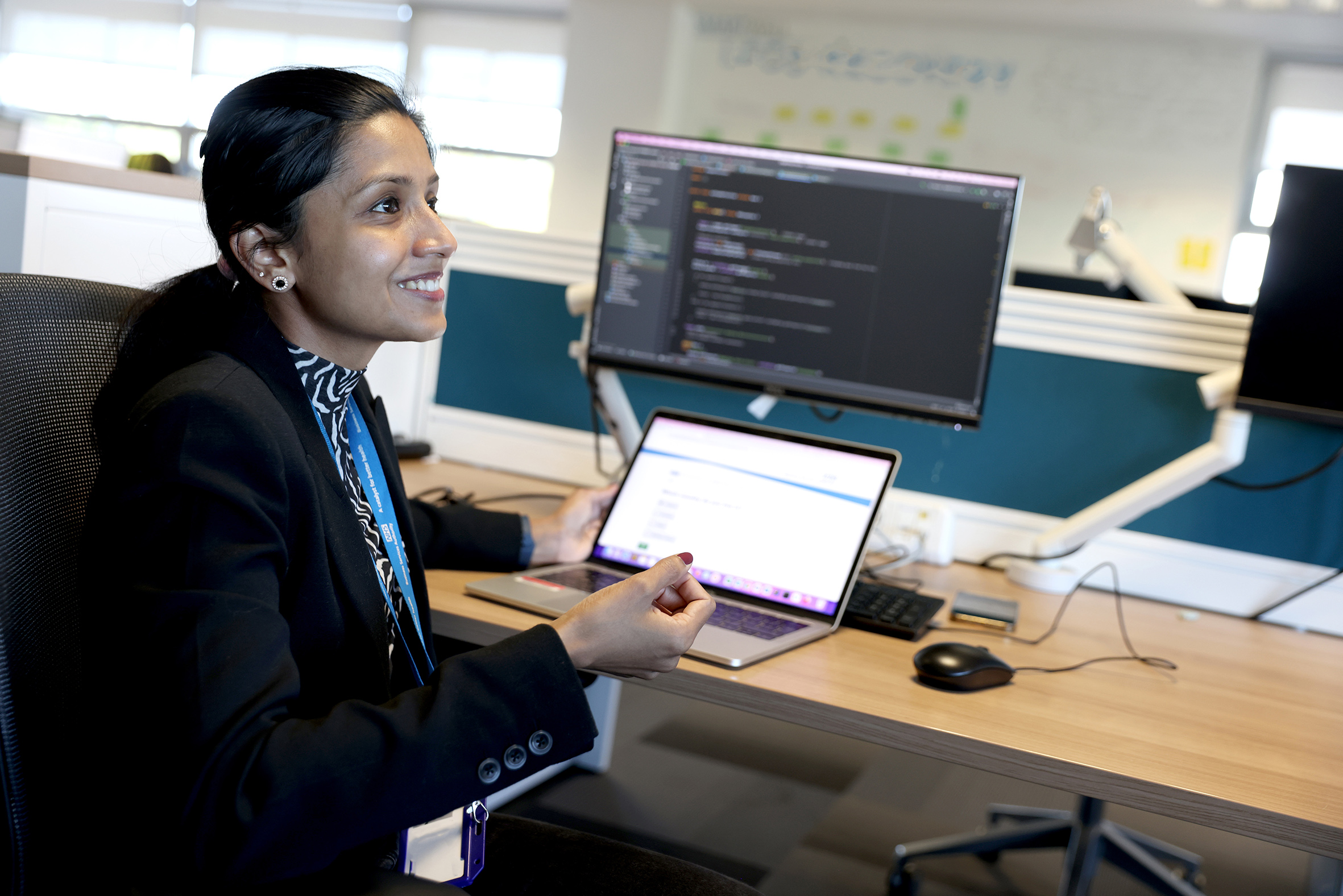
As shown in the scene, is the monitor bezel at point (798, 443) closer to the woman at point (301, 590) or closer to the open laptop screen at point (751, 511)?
the open laptop screen at point (751, 511)

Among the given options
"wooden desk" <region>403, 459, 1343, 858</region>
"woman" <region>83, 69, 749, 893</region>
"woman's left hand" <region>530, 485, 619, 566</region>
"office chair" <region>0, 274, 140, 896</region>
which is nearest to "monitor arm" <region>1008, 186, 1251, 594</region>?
"wooden desk" <region>403, 459, 1343, 858</region>

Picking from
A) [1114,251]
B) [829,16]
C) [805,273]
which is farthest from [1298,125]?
[805,273]

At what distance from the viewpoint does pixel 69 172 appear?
1436 mm

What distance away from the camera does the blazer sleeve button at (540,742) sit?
29.4 inches

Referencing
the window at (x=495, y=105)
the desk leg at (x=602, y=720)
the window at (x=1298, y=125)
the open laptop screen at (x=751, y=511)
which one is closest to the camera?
the open laptop screen at (x=751, y=511)

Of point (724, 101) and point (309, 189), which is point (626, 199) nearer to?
point (309, 189)

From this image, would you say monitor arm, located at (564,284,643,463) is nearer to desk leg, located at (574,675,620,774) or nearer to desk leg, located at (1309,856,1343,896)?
desk leg, located at (574,675,620,774)

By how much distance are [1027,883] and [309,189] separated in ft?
5.75

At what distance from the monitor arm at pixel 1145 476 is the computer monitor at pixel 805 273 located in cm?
25

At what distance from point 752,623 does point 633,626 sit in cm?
38

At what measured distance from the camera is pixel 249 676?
663 mm

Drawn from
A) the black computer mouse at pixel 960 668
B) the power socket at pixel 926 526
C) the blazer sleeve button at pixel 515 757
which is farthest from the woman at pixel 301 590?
the power socket at pixel 926 526

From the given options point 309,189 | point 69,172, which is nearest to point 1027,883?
point 309,189

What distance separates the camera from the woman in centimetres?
66
